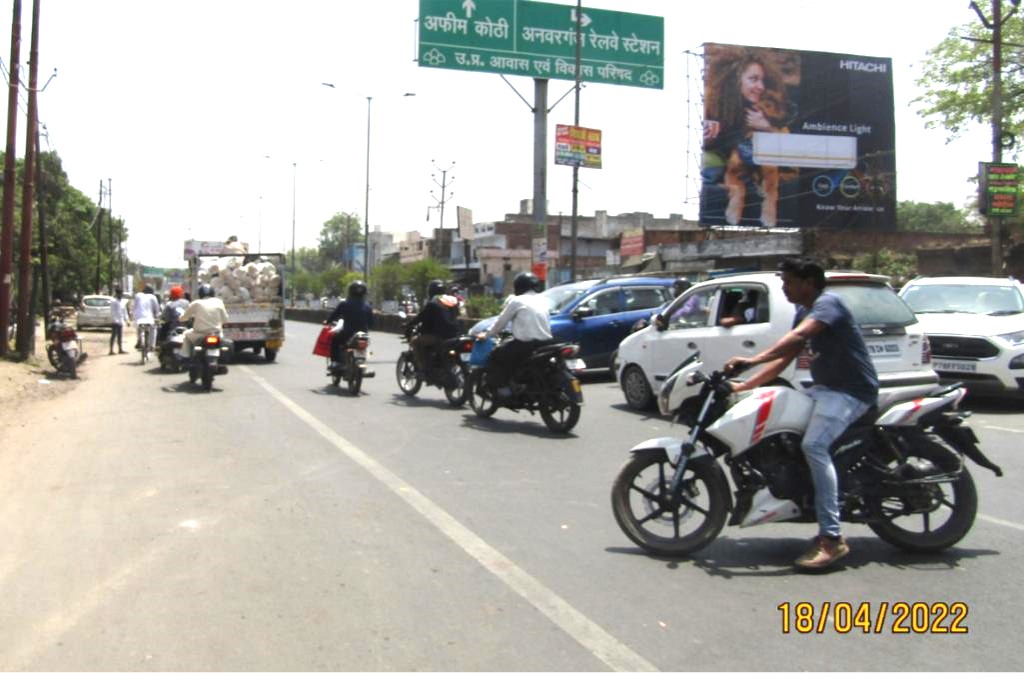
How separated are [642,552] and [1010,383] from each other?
320 inches

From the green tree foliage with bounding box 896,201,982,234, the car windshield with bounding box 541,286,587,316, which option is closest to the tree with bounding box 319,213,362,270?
the green tree foliage with bounding box 896,201,982,234

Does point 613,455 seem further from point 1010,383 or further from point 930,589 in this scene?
point 1010,383

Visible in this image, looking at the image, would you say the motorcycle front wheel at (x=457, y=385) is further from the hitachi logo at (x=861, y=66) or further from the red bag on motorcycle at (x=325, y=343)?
the hitachi logo at (x=861, y=66)

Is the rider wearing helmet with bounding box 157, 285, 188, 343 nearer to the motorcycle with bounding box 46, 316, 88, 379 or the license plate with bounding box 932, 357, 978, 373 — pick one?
the motorcycle with bounding box 46, 316, 88, 379

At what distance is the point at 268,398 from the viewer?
14.0 m

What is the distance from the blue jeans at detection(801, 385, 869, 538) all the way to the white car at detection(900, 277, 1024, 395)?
7728mm

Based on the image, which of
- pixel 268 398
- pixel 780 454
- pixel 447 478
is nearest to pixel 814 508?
pixel 780 454

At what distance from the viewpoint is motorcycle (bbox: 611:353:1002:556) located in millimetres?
5367

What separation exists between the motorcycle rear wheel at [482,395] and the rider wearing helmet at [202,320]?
5390 millimetres

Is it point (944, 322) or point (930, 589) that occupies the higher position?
point (944, 322)

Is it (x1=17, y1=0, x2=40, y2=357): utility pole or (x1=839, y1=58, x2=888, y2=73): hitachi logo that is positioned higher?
(x1=839, y1=58, x2=888, y2=73): hitachi logo

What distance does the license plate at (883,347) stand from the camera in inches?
363

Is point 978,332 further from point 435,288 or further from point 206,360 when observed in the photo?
point 206,360

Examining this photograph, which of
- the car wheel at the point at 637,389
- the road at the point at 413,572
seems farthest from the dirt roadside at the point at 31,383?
the car wheel at the point at 637,389
